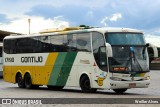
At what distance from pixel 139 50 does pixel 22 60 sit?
27.8 ft

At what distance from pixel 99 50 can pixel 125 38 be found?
133 cm

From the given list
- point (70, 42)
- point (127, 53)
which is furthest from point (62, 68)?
point (127, 53)

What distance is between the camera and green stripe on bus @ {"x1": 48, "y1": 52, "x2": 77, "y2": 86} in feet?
80.1

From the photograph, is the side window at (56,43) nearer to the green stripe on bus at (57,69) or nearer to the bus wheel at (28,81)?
the green stripe on bus at (57,69)

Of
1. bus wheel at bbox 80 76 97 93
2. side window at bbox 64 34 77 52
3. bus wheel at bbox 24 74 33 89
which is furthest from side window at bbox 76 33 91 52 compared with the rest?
bus wheel at bbox 24 74 33 89

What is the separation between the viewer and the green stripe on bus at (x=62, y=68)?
80.1 feet

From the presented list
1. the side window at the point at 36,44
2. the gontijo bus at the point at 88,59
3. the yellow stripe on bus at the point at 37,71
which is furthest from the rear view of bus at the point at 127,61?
the side window at the point at 36,44

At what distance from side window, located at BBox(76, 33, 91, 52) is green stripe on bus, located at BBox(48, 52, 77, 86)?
0.58 meters

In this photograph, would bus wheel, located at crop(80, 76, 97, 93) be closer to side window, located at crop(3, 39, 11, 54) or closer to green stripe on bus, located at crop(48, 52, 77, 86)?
green stripe on bus, located at crop(48, 52, 77, 86)

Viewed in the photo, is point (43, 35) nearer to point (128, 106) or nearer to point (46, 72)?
point (46, 72)

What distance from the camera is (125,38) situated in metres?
22.5

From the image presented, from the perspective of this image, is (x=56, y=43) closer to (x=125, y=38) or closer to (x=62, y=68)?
(x=62, y=68)

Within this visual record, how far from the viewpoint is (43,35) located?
26562 mm

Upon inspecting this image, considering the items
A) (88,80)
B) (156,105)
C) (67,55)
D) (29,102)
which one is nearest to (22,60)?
(67,55)
